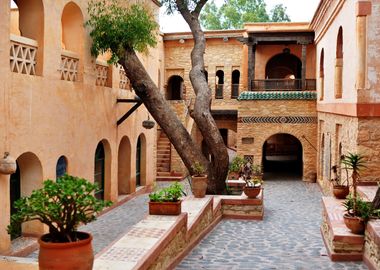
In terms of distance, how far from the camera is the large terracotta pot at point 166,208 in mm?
10070

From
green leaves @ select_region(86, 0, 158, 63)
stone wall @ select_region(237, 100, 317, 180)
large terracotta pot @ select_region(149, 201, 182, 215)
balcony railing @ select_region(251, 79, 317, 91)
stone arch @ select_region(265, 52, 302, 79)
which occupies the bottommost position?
large terracotta pot @ select_region(149, 201, 182, 215)

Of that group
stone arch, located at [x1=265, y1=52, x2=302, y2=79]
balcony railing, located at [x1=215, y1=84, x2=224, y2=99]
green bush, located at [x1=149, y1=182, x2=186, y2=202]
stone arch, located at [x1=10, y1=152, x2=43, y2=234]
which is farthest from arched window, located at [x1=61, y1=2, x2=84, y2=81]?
stone arch, located at [x1=265, y1=52, x2=302, y2=79]

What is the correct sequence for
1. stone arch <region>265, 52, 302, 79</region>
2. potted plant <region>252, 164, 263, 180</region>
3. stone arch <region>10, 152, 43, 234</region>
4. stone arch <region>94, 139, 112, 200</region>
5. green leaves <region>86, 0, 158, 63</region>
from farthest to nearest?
1. stone arch <region>265, 52, 302, 79</region>
2. potted plant <region>252, 164, 263, 180</region>
3. stone arch <region>94, 139, 112, 200</region>
4. green leaves <region>86, 0, 158, 63</region>
5. stone arch <region>10, 152, 43, 234</region>

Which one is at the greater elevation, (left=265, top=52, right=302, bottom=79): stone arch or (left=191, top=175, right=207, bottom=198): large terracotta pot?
(left=265, top=52, right=302, bottom=79): stone arch

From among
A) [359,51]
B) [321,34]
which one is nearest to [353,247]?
[359,51]

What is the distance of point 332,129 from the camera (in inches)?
687

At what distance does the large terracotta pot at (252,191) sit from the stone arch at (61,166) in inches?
203

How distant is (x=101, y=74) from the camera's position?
51.3ft

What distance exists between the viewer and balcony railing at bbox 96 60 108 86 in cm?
1538

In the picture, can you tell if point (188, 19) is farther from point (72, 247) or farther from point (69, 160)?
point (72, 247)

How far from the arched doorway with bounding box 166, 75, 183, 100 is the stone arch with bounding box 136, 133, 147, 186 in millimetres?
11283

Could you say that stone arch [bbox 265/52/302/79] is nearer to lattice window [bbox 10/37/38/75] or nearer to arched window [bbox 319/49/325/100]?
arched window [bbox 319/49/325/100]

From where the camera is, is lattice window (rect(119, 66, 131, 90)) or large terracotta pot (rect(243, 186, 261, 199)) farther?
lattice window (rect(119, 66, 131, 90))

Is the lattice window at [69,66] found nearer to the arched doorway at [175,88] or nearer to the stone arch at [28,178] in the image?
the stone arch at [28,178]
